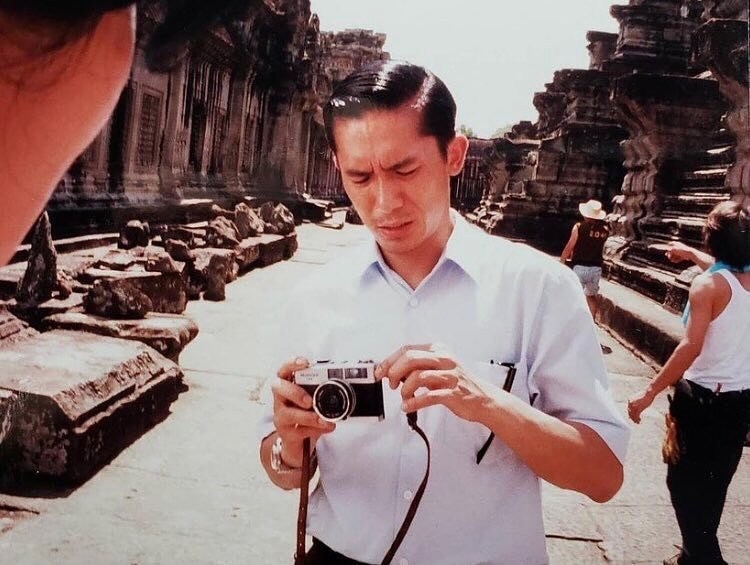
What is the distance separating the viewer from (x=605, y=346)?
6.76 metres

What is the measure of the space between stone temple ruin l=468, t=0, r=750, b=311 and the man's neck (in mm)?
5264

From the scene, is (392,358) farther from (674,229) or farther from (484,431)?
(674,229)

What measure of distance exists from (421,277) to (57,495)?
80.5 inches

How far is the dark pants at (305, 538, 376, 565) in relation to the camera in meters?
1.40

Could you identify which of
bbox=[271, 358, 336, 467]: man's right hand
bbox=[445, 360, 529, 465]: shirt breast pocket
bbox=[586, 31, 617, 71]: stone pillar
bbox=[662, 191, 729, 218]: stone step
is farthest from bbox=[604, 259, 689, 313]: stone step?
bbox=[586, 31, 617, 71]: stone pillar

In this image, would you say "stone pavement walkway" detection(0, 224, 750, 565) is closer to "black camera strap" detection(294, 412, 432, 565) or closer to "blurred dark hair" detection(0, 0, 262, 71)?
"black camera strap" detection(294, 412, 432, 565)

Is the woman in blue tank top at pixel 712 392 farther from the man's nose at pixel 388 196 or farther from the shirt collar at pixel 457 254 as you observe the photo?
the man's nose at pixel 388 196

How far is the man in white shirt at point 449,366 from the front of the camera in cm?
128

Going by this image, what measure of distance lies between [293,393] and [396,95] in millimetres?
629

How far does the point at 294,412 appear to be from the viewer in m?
1.27

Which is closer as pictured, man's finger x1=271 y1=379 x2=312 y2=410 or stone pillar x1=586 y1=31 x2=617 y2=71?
man's finger x1=271 y1=379 x2=312 y2=410

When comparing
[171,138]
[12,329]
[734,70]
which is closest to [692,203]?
[734,70]

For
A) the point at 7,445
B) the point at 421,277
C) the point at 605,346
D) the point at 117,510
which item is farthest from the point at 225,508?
the point at 605,346

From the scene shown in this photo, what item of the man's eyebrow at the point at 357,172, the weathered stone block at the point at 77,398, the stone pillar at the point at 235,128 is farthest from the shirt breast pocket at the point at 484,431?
the stone pillar at the point at 235,128
